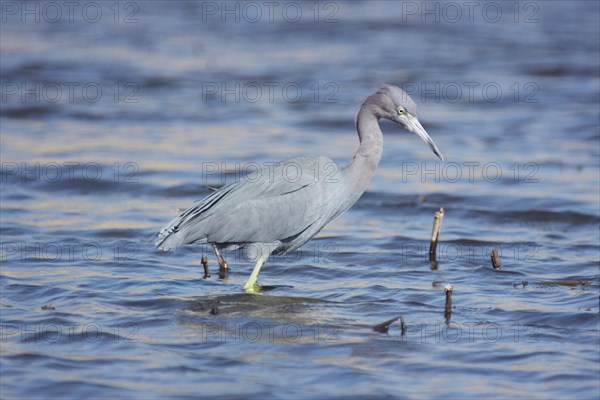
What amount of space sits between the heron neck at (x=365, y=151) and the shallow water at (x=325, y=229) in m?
0.92

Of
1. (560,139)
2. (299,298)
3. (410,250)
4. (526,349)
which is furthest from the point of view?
(560,139)

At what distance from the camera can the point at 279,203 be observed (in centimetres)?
910

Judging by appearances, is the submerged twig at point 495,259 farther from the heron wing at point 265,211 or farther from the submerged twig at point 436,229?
the heron wing at point 265,211

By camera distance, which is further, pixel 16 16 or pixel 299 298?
pixel 16 16

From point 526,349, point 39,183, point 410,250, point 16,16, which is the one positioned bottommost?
point 526,349

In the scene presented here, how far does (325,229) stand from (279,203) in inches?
95.9

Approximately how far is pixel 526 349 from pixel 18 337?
3.64m

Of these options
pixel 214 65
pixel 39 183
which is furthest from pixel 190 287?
pixel 214 65

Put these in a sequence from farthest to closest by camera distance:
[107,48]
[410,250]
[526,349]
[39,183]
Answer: [107,48], [39,183], [410,250], [526,349]

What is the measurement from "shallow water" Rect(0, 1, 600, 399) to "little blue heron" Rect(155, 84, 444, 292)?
44cm

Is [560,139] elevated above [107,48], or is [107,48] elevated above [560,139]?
[107,48]

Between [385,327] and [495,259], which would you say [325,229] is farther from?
[385,327]

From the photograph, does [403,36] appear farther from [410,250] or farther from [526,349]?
[526,349]

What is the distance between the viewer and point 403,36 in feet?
75.7
